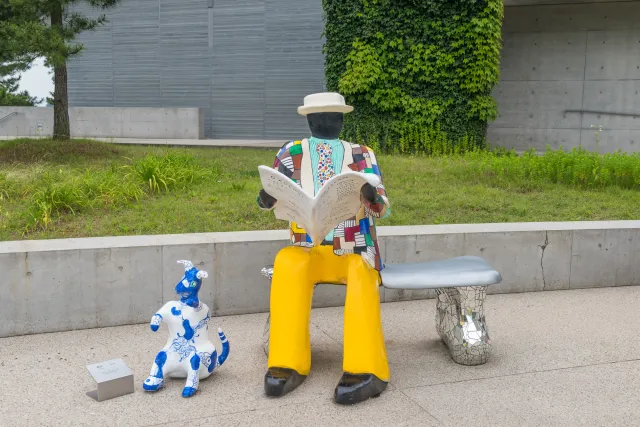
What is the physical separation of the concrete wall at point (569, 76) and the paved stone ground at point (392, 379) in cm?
1096

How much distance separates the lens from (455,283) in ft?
13.8

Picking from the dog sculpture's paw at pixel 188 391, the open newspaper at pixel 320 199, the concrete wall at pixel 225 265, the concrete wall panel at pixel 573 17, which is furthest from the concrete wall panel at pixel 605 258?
the concrete wall panel at pixel 573 17

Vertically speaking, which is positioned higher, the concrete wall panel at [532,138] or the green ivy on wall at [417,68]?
the green ivy on wall at [417,68]

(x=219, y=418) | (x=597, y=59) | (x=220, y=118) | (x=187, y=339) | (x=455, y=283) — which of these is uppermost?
(x=597, y=59)

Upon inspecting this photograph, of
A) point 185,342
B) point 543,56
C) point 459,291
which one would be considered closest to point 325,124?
point 459,291

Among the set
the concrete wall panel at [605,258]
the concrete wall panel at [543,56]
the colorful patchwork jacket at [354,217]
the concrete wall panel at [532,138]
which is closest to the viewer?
the colorful patchwork jacket at [354,217]

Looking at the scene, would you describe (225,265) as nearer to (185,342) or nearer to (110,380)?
(185,342)

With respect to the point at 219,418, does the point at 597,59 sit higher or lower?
higher

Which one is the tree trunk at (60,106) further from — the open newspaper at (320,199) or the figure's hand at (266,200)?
the open newspaper at (320,199)

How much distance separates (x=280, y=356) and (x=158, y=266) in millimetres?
1685

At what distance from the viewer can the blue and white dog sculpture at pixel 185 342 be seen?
3889 millimetres

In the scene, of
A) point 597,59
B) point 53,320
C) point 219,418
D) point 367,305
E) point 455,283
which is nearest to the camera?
point 219,418

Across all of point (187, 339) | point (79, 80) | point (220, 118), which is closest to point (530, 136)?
point (220, 118)

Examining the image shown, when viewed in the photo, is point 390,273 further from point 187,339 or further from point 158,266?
point 158,266
